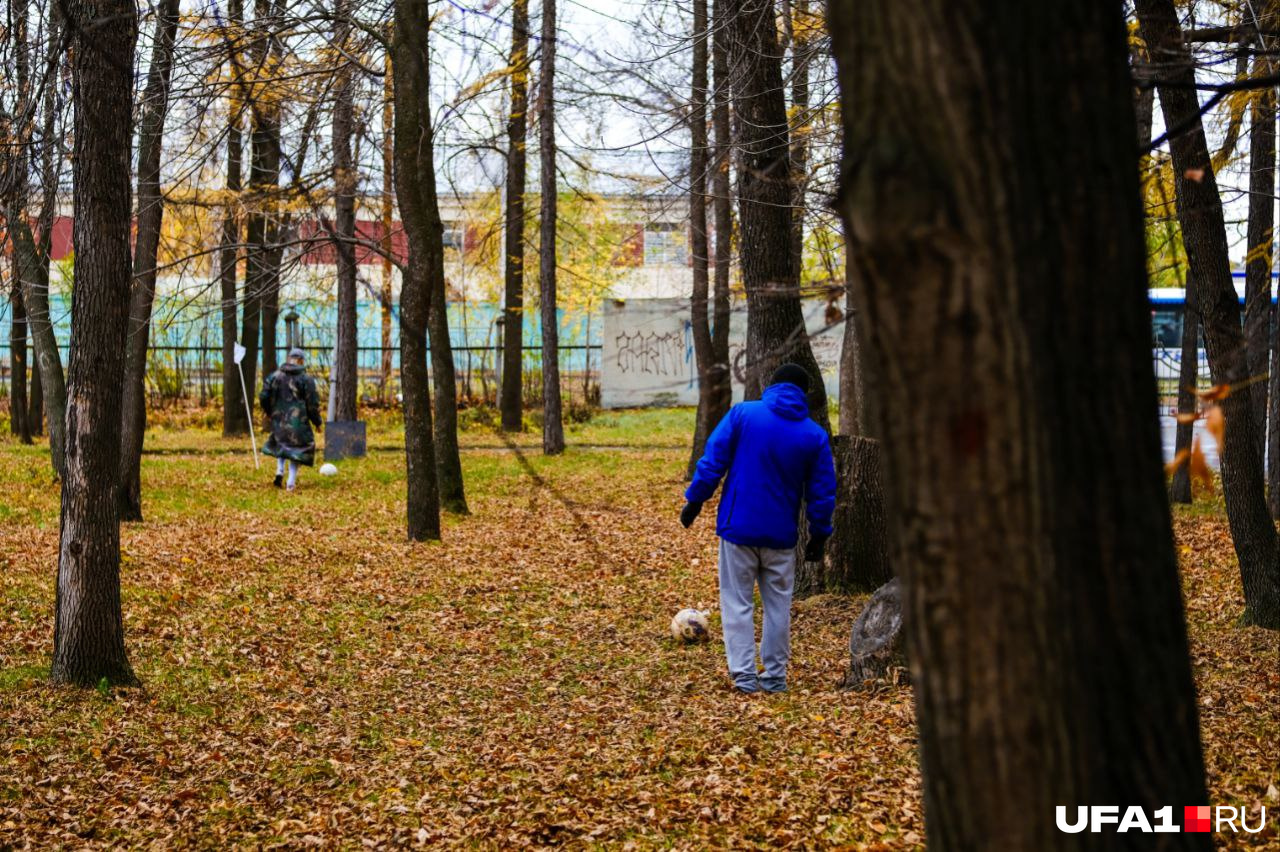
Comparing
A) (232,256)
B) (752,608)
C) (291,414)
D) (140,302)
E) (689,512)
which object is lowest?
(752,608)

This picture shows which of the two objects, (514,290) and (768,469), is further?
(514,290)

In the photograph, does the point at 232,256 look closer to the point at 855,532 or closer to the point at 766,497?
the point at 855,532

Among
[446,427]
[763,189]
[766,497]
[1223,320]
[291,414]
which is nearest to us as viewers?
[766,497]

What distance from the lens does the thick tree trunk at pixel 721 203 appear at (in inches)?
142

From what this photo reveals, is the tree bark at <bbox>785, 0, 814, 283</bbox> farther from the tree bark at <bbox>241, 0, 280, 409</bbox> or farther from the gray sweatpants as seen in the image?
the tree bark at <bbox>241, 0, 280, 409</bbox>

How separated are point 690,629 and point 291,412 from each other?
388 inches

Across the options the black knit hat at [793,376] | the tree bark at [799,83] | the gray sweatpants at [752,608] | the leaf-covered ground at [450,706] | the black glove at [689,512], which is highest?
the tree bark at [799,83]

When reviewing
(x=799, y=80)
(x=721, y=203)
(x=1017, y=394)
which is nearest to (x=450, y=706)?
(x=1017, y=394)

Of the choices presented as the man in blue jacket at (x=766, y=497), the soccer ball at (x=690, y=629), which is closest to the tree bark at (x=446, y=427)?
the soccer ball at (x=690, y=629)

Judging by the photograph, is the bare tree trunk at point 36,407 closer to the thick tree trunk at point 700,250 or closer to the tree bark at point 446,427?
the tree bark at point 446,427

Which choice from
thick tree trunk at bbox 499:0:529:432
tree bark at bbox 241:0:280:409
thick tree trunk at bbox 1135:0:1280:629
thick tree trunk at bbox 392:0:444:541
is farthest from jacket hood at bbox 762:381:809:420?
thick tree trunk at bbox 499:0:529:432

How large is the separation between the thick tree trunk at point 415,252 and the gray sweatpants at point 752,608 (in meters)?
6.37

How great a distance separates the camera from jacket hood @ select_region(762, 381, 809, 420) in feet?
23.9

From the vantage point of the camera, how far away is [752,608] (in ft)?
24.6
